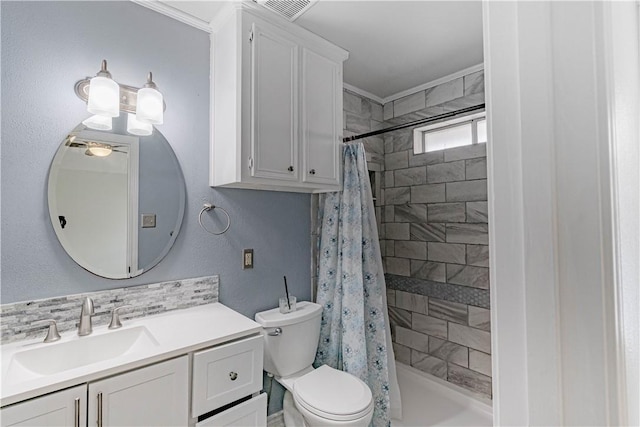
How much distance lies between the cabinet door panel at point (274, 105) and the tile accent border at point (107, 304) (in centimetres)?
73

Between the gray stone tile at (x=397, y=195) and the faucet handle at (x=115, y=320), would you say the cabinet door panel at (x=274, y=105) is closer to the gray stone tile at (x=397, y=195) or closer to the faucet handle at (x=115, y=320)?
the faucet handle at (x=115, y=320)

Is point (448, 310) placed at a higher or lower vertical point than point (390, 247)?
lower

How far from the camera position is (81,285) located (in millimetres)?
1384

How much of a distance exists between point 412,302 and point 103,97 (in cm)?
252

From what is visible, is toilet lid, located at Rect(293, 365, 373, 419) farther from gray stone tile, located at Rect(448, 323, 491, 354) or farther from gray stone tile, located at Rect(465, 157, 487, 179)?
gray stone tile, located at Rect(465, 157, 487, 179)

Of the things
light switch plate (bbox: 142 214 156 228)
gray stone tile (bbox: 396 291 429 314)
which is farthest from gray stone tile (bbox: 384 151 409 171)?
light switch plate (bbox: 142 214 156 228)

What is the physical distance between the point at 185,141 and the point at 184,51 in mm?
501

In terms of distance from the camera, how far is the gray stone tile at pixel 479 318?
2188 millimetres

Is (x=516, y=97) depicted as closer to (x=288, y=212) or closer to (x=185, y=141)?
(x=185, y=141)

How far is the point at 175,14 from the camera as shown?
166 cm

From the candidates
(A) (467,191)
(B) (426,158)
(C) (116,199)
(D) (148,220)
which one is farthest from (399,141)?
(C) (116,199)

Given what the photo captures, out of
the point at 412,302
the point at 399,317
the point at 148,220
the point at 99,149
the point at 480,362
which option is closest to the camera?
the point at 99,149

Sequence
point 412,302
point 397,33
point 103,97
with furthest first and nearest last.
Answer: point 412,302, point 397,33, point 103,97

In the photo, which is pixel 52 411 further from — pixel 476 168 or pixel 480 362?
pixel 476 168
